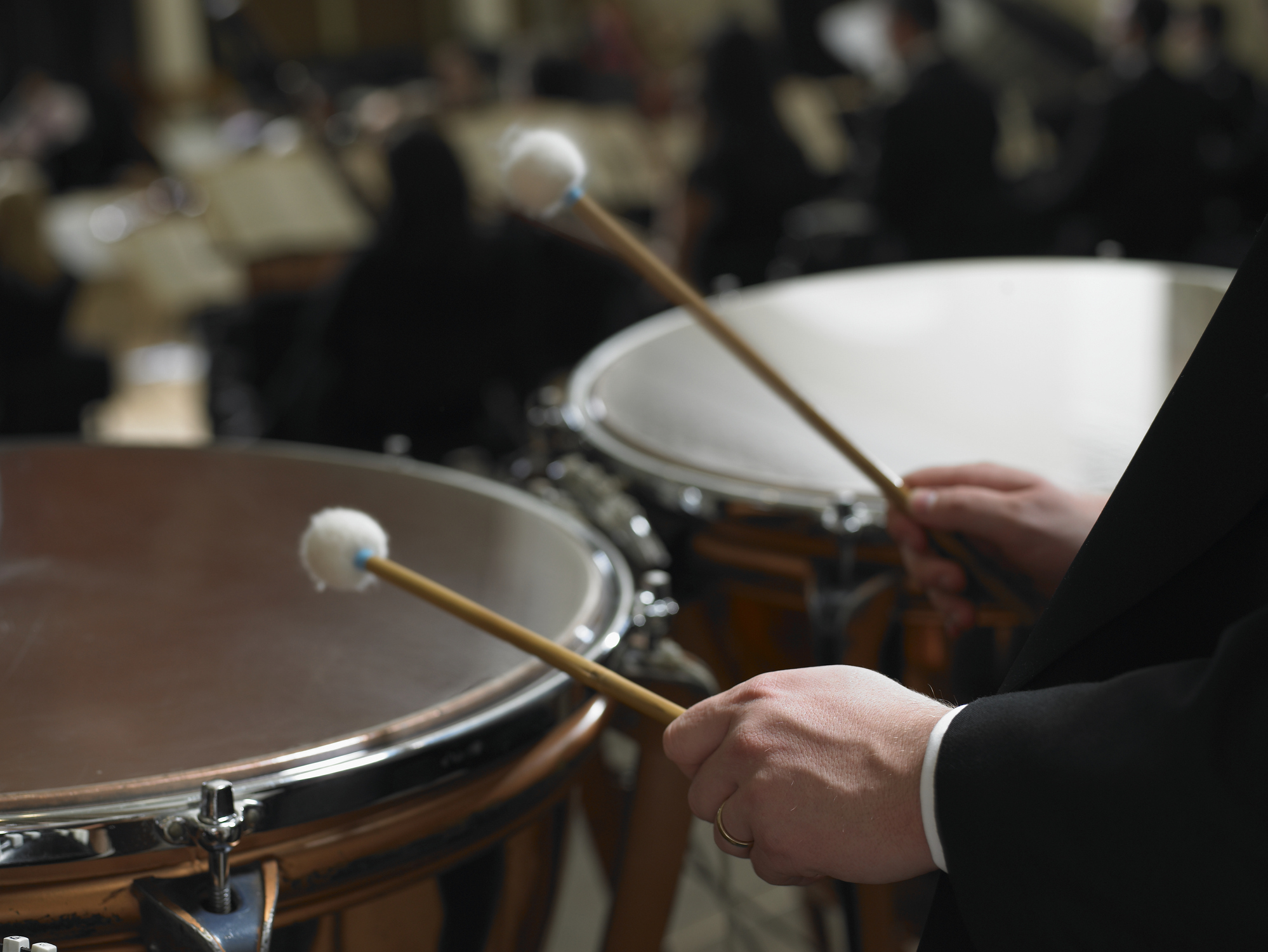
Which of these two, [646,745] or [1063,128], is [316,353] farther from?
[1063,128]

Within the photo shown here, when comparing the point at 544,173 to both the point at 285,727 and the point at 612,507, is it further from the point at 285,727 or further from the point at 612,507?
the point at 285,727

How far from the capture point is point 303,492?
1.02m

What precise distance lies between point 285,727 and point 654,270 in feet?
1.24

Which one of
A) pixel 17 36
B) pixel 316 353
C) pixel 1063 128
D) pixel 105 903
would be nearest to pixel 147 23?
pixel 17 36

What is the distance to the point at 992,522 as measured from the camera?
2.66ft

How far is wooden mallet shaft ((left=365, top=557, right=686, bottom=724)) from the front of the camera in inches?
25.3

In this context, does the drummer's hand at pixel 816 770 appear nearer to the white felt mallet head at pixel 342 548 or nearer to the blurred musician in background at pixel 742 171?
the white felt mallet head at pixel 342 548

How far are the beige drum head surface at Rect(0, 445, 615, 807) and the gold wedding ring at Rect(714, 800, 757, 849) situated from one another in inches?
6.0

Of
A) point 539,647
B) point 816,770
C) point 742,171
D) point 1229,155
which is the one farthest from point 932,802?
point 1229,155

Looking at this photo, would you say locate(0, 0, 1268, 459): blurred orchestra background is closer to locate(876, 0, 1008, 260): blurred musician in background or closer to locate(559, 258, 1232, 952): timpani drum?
locate(876, 0, 1008, 260): blurred musician in background

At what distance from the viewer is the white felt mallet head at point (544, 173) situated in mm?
840

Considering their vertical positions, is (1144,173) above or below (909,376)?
below

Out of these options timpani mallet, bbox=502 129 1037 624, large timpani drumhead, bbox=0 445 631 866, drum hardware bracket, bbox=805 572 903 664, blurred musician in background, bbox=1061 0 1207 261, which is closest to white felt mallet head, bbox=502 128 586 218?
timpani mallet, bbox=502 129 1037 624

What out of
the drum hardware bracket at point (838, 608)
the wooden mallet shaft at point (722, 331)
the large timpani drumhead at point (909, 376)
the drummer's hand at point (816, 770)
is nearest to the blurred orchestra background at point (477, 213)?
the large timpani drumhead at point (909, 376)
